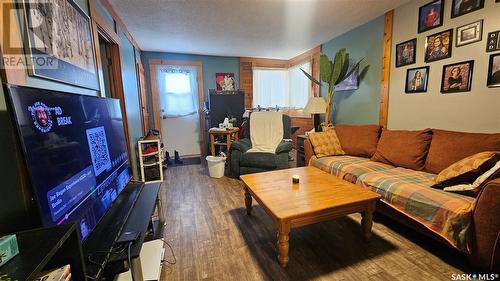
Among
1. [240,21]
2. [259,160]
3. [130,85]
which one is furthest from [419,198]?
[130,85]

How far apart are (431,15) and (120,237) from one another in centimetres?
341

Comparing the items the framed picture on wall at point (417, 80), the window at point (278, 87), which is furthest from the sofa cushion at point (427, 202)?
the window at point (278, 87)

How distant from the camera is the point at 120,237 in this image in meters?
1.07

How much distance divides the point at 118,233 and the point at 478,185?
2.28 meters

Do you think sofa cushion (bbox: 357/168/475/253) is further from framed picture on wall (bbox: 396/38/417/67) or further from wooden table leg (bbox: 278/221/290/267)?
framed picture on wall (bbox: 396/38/417/67)

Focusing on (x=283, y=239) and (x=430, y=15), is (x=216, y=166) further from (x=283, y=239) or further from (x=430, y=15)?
(x=430, y=15)

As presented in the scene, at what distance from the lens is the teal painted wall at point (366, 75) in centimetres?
294

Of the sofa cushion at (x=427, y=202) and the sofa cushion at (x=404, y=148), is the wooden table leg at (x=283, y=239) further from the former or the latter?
the sofa cushion at (x=404, y=148)

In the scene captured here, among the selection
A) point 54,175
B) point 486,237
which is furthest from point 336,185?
point 54,175

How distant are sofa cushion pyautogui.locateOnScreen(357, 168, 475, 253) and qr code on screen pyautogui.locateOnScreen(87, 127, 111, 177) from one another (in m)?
2.12

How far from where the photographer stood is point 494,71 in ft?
6.05

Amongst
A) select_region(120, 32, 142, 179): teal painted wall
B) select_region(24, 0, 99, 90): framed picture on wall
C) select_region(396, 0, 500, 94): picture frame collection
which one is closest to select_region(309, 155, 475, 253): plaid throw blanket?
select_region(396, 0, 500, 94): picture frame collection

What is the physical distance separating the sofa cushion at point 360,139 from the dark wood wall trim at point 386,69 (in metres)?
0.32

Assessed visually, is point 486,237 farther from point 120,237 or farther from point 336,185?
point 120,237
